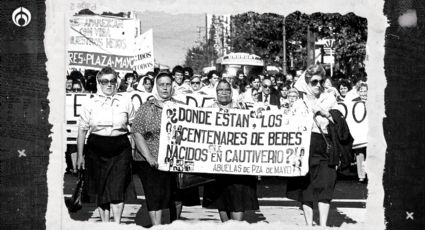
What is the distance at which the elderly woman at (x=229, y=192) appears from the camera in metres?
10.4

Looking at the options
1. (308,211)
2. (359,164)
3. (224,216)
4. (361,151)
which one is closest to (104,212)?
(224,216)

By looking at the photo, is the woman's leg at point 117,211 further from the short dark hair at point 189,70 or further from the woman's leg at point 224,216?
the short dark hair at point 189,70

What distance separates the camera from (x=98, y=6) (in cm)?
1045

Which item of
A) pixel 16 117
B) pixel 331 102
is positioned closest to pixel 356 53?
pixel 331 102

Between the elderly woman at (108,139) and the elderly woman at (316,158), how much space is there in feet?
5.94

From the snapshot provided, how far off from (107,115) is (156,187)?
35.7 inches

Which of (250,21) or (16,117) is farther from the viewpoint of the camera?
(250,21)

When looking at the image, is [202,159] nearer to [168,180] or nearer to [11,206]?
[168,180]

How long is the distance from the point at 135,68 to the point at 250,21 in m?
1.35

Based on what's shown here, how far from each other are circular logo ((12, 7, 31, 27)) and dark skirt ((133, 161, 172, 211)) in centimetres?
189

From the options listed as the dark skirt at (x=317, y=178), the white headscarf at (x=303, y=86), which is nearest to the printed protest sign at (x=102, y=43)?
the white headscarf at (x=303, y=86)

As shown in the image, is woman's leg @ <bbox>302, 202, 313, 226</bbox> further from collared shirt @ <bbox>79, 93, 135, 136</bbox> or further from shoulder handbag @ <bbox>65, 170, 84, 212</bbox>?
shoulder handbag @ <bbox>65, 170, 84, 212</bbox>

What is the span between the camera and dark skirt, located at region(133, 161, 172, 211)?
10.5 m

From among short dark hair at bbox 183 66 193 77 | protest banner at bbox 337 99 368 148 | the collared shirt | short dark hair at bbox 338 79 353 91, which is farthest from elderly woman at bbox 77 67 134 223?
short dark hair at bbox 338 79 353 91
